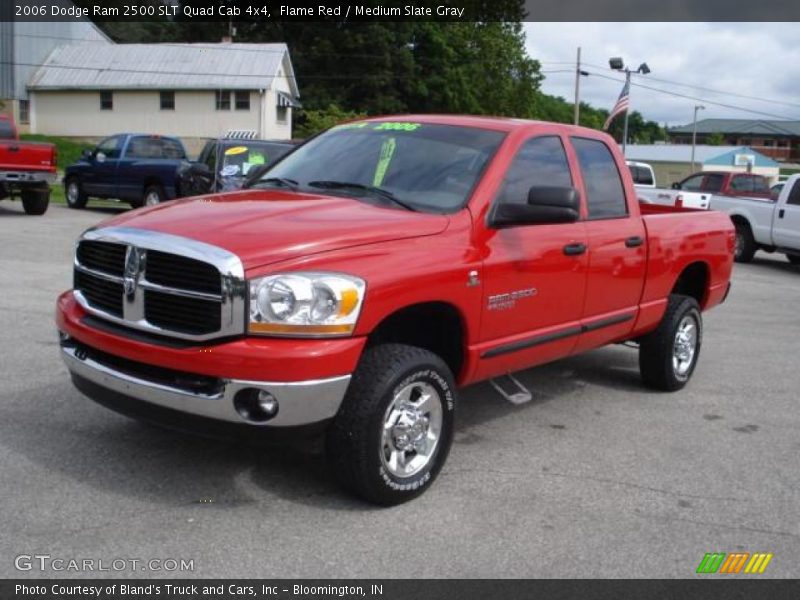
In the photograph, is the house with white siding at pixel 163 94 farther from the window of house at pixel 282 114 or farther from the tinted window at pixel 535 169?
the tinted window at pixel 535 169

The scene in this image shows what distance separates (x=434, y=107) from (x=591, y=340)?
59.6m

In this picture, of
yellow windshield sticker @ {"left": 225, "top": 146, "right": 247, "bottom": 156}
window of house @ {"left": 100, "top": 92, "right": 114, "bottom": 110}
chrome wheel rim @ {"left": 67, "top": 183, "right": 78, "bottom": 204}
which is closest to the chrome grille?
yellow windshield sticker @ {"left": 225, "top": 146, "right": 247, "bottom": 156}

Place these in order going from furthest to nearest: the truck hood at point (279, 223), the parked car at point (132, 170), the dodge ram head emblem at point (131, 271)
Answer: the parked car at point (132, 170) < the dodge ram head emblem at point (131, 271) < the truck hood at point (279, 223)

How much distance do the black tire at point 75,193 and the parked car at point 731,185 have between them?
14.6m

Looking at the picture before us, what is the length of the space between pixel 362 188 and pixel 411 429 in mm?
1461

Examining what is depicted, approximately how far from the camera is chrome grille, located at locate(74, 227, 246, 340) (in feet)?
12.5

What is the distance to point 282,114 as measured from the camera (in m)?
49.3

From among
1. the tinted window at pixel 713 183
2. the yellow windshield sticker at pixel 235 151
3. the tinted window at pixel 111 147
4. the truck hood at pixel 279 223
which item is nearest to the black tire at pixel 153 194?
the tinted window at pixel 111 147

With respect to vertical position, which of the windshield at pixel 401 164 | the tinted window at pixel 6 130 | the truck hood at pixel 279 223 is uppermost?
the tinted window at pixel 6 130

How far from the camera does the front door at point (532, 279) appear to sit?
481 cm

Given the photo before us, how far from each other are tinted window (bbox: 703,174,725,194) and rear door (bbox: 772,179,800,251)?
17.9 ft

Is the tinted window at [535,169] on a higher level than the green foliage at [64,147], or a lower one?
lower

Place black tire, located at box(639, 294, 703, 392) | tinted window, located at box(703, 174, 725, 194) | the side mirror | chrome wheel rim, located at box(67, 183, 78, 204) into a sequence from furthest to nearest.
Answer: tinted window, located at box(703, 174, 725, 194), chrome wheel rim, located at box(67, 183, 78, 204), black tire, located at box(639, 294, 703, 392), the side mirror

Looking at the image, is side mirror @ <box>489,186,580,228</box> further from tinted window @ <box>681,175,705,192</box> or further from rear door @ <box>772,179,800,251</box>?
tinted window @ <box>681,175,705,192</box>
